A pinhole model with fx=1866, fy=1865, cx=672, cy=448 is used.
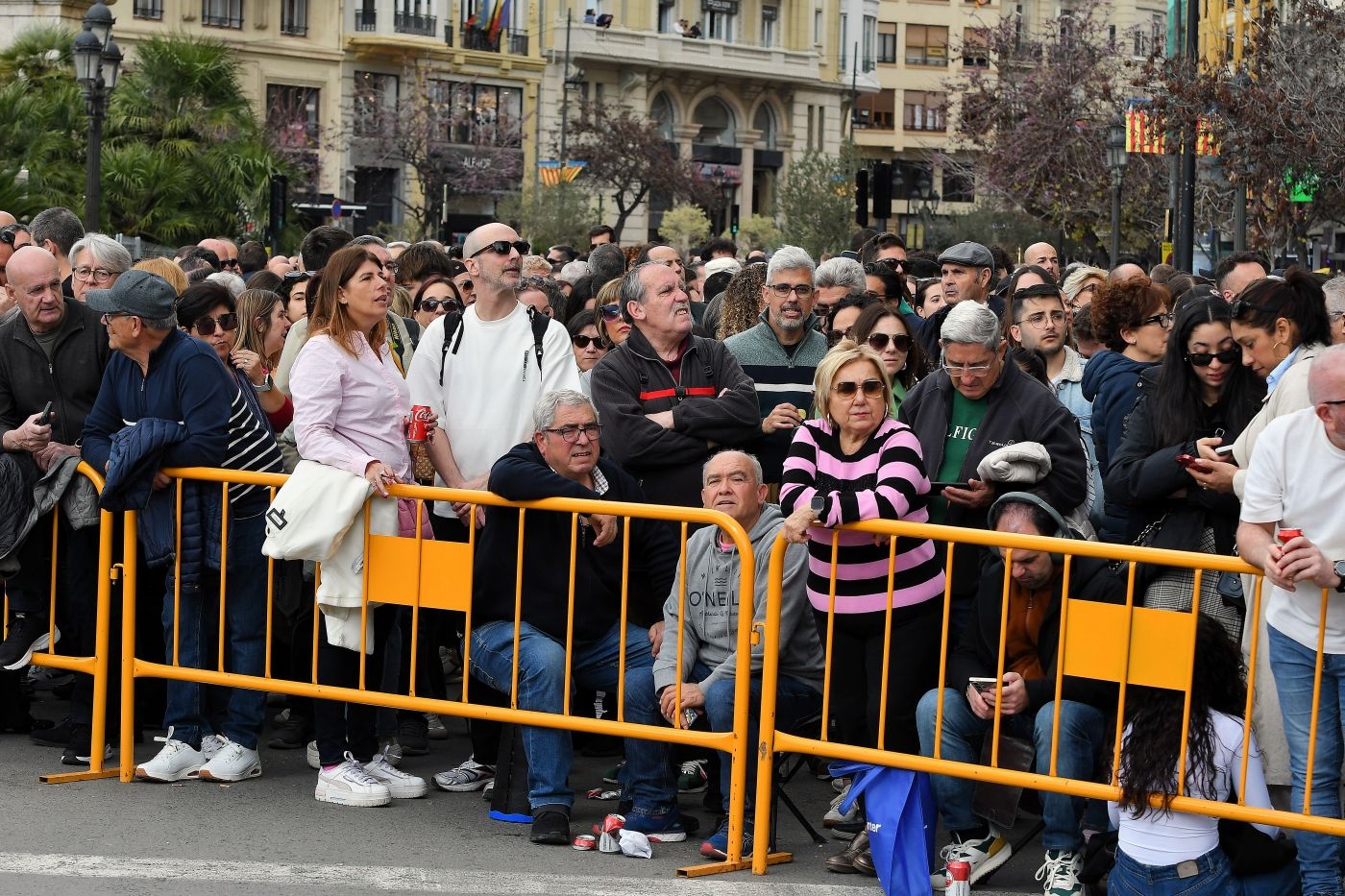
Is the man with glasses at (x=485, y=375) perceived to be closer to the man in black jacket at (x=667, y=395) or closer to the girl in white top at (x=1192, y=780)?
the man in black jacket at (x=667, y=395)

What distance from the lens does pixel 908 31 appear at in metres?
82.0

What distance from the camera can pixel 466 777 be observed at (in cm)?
754

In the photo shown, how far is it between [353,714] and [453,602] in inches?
29.5

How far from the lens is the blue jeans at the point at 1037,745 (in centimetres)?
616

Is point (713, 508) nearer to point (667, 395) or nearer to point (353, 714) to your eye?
point (667, 395)

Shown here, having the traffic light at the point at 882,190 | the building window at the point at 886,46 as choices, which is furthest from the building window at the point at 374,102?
the traffic light at the point at 882,190

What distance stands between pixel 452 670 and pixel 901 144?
2940 inches

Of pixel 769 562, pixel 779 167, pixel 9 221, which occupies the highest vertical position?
pixel 779 167

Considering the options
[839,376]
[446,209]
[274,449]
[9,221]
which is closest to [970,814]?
[839,376]

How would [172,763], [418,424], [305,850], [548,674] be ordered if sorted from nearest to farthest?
[305,850]
[548,674]
[172,763]
[418,424]

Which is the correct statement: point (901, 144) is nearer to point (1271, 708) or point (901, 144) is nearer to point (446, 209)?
point (446, 209)

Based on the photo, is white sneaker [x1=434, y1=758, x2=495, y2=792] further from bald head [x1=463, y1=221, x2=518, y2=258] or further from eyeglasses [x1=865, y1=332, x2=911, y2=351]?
eyeglasses [x1=865, y1=332, x2=911, y2=351]

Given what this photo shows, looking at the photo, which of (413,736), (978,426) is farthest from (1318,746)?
(413,736)

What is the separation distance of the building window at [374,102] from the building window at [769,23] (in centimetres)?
1901
